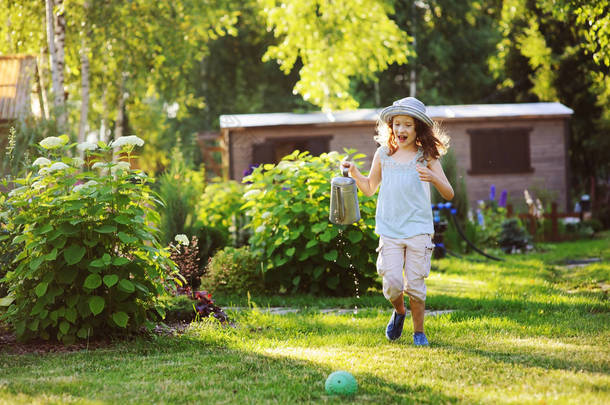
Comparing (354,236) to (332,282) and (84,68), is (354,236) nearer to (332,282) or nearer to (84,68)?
(332,282)

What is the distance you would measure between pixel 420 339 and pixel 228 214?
5.32m

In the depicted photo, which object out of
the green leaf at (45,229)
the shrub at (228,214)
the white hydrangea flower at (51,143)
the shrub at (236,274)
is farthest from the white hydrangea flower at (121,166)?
the shrub at (228,214)

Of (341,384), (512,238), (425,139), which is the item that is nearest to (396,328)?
(425,139)

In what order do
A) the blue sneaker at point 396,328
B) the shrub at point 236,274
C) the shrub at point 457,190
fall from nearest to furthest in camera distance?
1. the blue sneaker at point 396,328
2. the shrub at point 236,274
3. the shrub at point 457,190

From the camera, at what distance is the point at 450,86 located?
94.0 feet

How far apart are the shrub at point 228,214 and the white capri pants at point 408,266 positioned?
459 cm

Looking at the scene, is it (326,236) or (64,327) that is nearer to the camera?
(64,327)

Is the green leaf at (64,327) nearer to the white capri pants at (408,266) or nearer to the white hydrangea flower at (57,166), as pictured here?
the white hydrangea flower at (57,166)

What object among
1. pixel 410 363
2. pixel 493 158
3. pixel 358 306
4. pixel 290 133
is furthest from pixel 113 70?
pixel 410 363

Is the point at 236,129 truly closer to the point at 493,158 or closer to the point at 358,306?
the point at 493,158

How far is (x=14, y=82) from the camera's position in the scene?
13234 millimetres

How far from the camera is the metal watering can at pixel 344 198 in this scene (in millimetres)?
5242

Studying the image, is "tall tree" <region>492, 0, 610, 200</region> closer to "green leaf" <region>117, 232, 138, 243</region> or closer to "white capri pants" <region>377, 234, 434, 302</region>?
"white capri pants" <region>377, 234, 434, 302</region>

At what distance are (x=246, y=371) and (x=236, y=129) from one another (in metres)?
12.6
